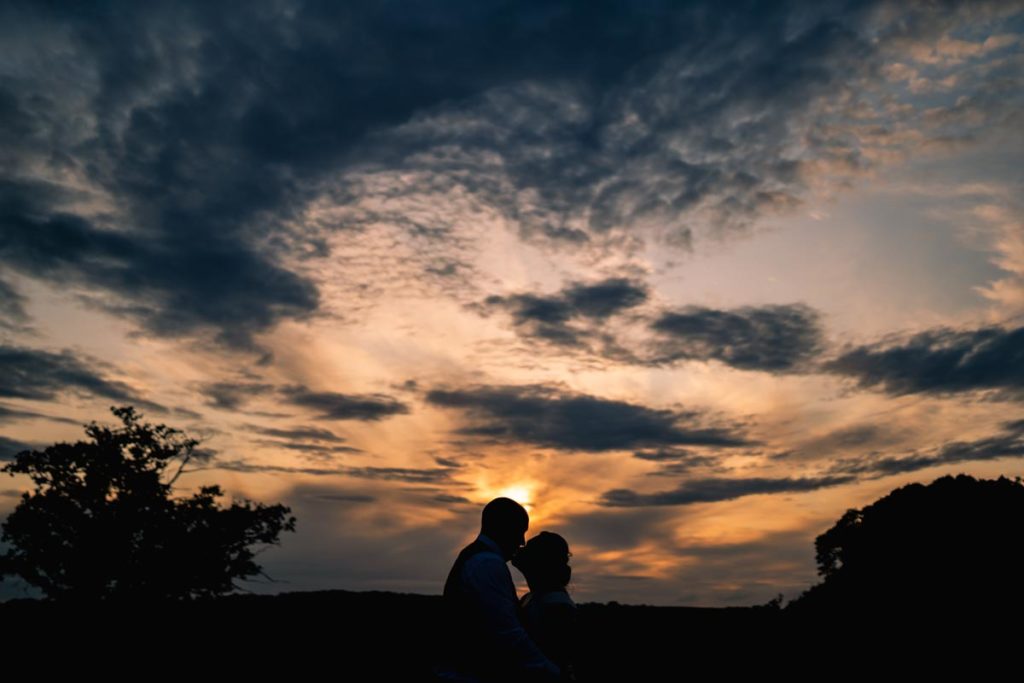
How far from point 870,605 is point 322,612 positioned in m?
12.1

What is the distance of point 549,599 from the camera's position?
18.4ft

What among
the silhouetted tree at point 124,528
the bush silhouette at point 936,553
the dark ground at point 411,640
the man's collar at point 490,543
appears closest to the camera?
the man's collar at point 490,543

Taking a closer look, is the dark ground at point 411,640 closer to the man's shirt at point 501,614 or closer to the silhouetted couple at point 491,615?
the silhouetted couple at point 491,615

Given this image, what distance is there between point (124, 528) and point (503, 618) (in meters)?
29.1

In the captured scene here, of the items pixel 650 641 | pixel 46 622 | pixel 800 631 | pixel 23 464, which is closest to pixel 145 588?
pixel 23 464

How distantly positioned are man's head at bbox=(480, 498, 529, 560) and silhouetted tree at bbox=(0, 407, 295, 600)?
2734 cm

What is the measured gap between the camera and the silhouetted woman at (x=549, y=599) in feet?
17.9

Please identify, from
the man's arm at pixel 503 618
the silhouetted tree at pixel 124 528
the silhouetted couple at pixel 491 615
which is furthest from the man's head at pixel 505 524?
the silhouetted tree at pixel 124 528

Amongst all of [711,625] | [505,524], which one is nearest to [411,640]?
[711,625]

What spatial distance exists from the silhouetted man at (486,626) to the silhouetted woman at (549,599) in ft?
2.60

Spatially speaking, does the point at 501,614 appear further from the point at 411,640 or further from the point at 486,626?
the point at 411,640

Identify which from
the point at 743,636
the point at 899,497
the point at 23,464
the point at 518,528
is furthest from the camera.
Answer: the point at 23,464

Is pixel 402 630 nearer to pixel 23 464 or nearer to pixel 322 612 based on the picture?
pixel 322 612

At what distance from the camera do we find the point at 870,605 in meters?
17.5
